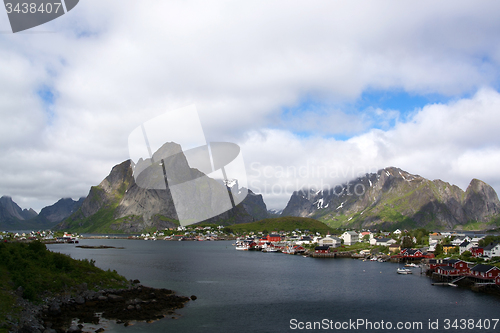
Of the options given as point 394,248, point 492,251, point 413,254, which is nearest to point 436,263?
point 492,251

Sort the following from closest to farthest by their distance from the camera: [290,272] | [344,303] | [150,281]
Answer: [344,303]
[150,281]
[290,272]

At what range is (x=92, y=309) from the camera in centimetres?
2584

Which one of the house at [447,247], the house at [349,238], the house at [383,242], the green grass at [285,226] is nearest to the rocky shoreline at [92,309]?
the house at [447,247]

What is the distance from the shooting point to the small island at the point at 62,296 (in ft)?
72.8

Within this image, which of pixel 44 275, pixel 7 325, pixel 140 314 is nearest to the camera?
pixel 7 325

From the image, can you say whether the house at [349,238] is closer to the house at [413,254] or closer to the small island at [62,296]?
the house at [413,254]

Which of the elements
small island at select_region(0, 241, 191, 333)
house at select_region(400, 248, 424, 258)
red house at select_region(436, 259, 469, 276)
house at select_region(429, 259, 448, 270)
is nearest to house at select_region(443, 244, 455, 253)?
house at select_region(400, 248, 424, 258)

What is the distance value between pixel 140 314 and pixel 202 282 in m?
16.5

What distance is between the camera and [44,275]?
96.1ft

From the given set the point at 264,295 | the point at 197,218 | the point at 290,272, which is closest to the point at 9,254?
the point at 264,295

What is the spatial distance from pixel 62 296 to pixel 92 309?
317cm

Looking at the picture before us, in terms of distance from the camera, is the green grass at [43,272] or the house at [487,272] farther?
the house at [487,272]

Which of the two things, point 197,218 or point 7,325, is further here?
point 197,218

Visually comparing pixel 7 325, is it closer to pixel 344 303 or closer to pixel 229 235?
pixel 344 303
